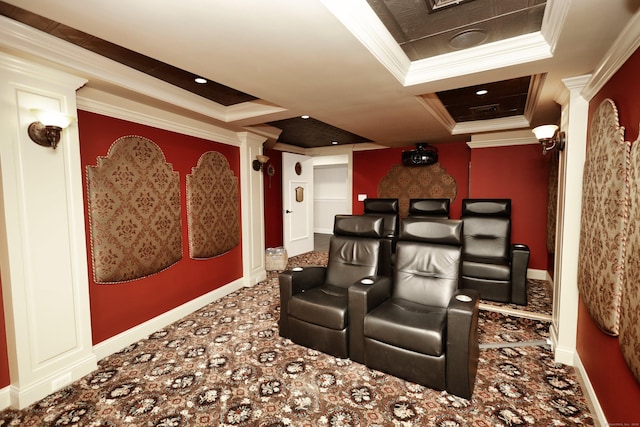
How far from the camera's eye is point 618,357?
1.56 metres

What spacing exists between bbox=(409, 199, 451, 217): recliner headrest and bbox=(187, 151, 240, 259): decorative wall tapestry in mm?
2867

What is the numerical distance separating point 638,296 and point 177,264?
3643mm

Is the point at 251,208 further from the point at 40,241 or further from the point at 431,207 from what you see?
the point at 431,207

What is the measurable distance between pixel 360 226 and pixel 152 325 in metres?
2.34

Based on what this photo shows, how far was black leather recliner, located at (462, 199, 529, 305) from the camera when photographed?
353 cm

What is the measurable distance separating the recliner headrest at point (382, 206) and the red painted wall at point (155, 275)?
7.38ft

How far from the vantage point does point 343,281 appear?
2.97 meters

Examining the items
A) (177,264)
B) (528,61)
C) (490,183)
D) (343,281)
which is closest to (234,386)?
(343,281)

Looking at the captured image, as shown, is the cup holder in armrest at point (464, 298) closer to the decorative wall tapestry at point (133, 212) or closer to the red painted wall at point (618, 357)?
the red painted wall at point (618, 357)

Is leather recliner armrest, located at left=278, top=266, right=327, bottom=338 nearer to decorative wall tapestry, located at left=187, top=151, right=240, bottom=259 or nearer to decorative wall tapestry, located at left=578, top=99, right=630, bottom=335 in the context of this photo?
decorative wall tapestry, located at left=187, top=151, right=240, bottom=259

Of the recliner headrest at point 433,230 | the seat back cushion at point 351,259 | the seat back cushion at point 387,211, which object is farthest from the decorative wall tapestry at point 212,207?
the recliner headrest at point 433,230

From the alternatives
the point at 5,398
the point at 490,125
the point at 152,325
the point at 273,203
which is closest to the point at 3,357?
the point at 5,398

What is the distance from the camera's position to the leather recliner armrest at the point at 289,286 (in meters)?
2.74

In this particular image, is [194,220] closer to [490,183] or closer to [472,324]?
[472,324]
